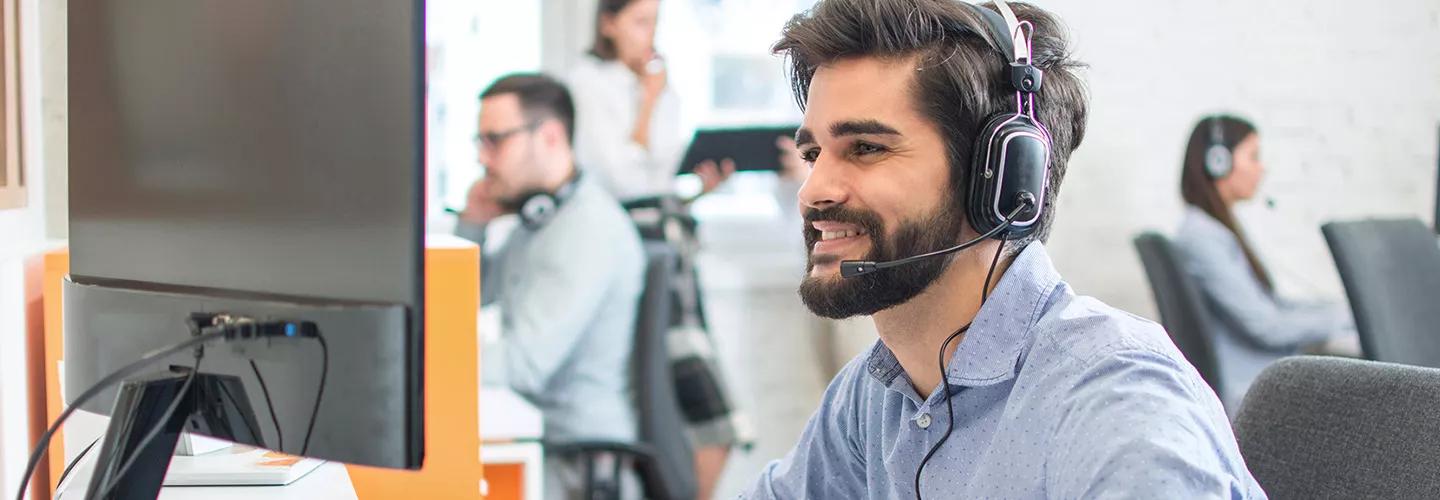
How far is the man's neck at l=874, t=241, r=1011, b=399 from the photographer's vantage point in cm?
108

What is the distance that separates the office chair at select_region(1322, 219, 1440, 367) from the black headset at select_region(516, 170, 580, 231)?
178 cm

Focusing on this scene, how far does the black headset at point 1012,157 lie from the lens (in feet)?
3.43

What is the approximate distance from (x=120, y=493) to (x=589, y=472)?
6.53 feet

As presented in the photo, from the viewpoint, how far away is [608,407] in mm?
3168

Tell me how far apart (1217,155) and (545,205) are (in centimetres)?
206

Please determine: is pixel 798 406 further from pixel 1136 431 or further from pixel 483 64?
pixel 1136 431

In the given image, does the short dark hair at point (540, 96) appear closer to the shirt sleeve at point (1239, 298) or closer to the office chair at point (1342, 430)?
the shirt sleeve at point (1239, 298)

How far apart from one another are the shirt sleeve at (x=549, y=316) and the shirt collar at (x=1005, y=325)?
2.14 m

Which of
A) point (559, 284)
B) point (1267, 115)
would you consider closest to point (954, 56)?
point (559, 284)

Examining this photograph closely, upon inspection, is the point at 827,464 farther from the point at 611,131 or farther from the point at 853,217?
the point at 611,131

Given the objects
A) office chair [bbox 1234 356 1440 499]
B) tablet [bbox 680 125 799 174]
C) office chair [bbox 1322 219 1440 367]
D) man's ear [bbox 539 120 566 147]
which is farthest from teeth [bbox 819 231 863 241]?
tablet [bbox 680 125 799 174]

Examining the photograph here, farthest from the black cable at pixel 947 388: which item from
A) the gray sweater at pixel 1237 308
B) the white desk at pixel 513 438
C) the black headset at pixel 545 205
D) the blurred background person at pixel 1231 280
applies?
the gray sweater at pixel 1237 308

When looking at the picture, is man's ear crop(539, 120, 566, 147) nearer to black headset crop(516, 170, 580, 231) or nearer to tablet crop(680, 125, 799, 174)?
black headset crop(516, 170, 580, 231)

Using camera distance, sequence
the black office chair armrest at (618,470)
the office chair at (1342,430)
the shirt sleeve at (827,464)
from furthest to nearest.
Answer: the black office chair armrest at (618,470) < the shirt sleeve at (827,464) < the office chair at (1342,430)
